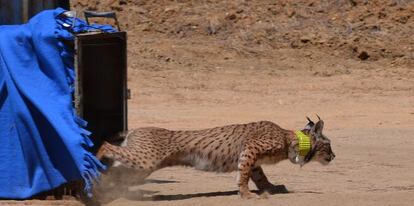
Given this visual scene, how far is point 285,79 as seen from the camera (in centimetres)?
2291

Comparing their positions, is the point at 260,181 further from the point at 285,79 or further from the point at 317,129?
the point at 285,79

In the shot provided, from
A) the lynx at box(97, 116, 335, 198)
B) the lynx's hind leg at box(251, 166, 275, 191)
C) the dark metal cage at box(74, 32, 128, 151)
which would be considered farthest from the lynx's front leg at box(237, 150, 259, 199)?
the dark metal cage at box(74, 32, 128, 151)

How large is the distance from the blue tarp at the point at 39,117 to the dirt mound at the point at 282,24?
1482 centimetres

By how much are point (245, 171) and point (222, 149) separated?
15.3 inches

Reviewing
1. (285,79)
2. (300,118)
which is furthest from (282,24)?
(300,118)

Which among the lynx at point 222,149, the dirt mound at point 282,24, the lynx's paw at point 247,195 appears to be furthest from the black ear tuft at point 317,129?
the dirt mound at point 282,24

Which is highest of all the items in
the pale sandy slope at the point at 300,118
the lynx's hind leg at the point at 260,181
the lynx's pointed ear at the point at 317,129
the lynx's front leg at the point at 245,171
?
the lynx's pointed ear at the point at 317,129

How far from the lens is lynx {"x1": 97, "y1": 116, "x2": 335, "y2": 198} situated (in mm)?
10617

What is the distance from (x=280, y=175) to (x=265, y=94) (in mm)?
8885

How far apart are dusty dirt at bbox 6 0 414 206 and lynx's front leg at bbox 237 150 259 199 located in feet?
1.02

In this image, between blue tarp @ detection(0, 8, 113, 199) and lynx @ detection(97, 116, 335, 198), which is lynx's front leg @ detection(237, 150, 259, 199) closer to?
lynx @ detection(97, 116, 335, 198)

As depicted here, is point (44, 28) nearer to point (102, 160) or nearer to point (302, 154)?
point (102, 160)

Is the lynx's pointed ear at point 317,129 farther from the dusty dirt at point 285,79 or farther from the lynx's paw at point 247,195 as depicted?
the lynx's paw at point 247,195

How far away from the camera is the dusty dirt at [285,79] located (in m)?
12.6
